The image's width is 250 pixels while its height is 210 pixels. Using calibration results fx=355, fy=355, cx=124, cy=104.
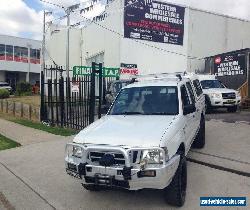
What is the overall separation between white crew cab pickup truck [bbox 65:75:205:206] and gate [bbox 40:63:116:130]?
17.3 feet

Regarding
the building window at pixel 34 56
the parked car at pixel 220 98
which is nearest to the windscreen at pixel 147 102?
the parked car at pixel 220 98

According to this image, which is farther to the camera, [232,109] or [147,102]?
[232,109]

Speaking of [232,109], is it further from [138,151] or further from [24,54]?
[24,54]

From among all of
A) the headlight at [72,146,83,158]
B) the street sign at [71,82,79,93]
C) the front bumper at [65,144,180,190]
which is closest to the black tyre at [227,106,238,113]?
the street sign at [71,82,79,93]

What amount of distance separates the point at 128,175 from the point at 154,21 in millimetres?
24437

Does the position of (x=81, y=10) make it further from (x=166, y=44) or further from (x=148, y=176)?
(x=148, y=176)

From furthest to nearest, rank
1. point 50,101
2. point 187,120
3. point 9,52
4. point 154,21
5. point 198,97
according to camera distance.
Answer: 1. point 9,52
2. point 154,21
3. point 50,101
4. point 198,97
5. point 187,120

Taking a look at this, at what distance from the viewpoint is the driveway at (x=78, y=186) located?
568 cm

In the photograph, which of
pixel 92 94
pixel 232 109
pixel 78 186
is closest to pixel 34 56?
pixel 232 109

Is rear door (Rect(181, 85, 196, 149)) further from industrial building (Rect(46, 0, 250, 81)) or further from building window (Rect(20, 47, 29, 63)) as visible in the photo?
building window (Rect(20, 47, 29, 63))

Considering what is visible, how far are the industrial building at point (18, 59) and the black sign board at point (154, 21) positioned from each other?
109 feet

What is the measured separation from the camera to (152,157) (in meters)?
4.82

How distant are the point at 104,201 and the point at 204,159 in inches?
122

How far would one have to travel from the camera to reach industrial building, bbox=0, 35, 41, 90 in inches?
2194
